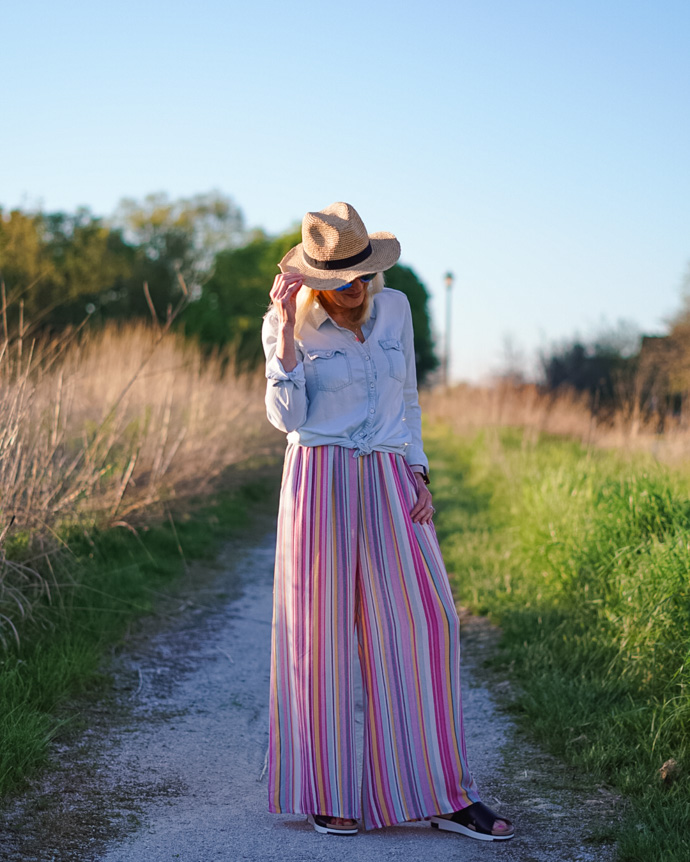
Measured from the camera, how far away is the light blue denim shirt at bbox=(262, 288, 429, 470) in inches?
109

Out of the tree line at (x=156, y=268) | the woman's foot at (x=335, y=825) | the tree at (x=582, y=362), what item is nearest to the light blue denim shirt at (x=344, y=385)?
the woman's foot at (x=335, y=825)

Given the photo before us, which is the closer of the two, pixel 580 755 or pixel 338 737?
pixel 338 737

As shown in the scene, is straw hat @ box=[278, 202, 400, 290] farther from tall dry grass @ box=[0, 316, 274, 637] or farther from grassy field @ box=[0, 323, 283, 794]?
grassy field @ box=[0, 323, 283, 794]

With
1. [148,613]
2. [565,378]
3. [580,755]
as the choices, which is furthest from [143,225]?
[580,755]

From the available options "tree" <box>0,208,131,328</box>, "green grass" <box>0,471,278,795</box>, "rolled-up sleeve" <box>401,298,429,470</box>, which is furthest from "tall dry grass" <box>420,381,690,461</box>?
"tree" <box>0,208,131,328</box>

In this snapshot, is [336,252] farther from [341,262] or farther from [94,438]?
[94,438]

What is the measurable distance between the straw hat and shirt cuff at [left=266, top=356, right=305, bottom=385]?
279 mm

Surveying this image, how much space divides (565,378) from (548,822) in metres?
21.9

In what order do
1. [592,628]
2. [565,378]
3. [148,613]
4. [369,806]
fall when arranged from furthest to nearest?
[565,378] < [148,613] < [592,628] < [369,806]

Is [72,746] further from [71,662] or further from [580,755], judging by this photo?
[580,755]

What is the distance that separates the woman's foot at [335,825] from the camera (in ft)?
8.84

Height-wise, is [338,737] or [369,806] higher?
[338,737]

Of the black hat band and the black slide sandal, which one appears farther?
the black hat band

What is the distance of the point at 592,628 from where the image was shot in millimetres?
4316
